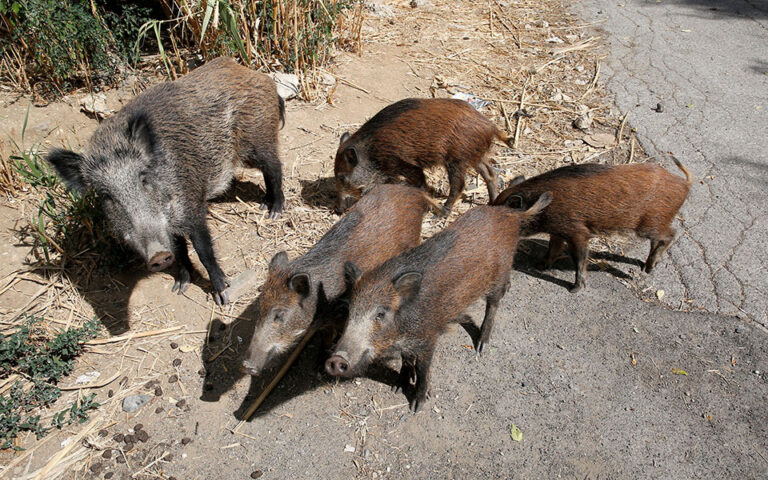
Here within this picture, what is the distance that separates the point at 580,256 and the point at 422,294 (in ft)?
5.20

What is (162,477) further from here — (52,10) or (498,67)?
(498,67)


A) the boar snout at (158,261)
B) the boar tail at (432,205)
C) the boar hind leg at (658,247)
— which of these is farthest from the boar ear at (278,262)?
the boar hind leg at (658,247)

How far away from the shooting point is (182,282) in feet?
14.0

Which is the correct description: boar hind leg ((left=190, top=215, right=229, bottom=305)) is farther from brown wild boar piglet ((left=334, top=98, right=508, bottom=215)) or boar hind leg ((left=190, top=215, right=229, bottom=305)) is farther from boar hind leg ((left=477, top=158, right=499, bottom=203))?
boar hind leg ((left=477, top=158, right=499, bottom=203))

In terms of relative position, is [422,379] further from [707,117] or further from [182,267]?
[707,117]

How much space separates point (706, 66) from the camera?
22.8 feet

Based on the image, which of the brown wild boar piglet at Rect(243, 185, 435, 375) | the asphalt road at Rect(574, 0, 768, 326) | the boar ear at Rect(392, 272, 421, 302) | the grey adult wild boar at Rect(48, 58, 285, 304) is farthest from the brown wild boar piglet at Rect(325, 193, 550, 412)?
the asphalt road at Rect(574, 0, 768, 326)

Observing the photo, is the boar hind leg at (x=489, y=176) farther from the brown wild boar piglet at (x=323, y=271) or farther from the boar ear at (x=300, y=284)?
the boar ear at (x=300, y=284)

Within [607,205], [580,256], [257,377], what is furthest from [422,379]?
[607,205]

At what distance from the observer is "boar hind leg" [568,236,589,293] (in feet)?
13.3

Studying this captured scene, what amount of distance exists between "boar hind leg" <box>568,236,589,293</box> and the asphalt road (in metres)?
0.65

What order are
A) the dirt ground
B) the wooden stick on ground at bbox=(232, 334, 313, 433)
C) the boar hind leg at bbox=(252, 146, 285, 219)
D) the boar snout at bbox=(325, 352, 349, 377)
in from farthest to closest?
the boar hind leg at bbox=(252, 146, 285, 219), the wooden stick on ground at bbox=(232, 334, 313, 433), the dirt ground, the boar snout at bbox=(325, 352, 349, 377)

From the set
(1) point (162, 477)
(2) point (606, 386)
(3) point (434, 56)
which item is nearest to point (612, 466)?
(2) point (606, 386)

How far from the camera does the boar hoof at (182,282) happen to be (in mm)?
4242
